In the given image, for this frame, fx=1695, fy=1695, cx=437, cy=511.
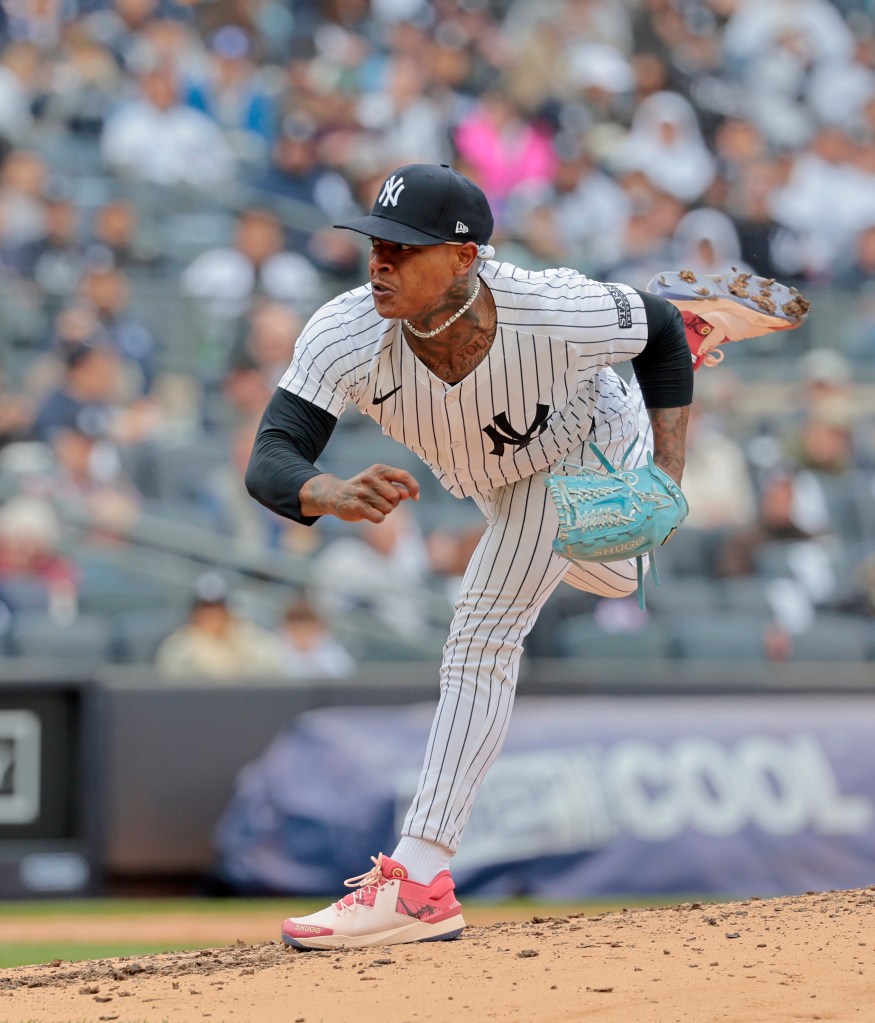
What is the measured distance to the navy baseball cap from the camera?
3582 mm

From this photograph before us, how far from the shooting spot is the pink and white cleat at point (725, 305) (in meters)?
4.54

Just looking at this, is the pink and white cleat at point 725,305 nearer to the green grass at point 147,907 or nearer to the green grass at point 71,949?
the green grass at point 71,949

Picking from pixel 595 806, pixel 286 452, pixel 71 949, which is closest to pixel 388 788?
pixel 595 806

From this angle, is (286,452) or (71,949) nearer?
(286,452)

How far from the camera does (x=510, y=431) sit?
3902 mm

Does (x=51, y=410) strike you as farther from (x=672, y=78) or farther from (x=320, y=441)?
(x=672, y=78)

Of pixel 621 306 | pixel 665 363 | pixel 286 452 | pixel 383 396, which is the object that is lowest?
pixel 286 452

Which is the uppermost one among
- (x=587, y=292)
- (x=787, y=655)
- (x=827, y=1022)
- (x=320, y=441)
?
(x=587, y=292)

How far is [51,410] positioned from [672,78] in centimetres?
679

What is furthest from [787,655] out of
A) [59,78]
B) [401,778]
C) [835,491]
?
[59,78]

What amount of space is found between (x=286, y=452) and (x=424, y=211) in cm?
59

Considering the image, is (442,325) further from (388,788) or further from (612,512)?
(388,788)

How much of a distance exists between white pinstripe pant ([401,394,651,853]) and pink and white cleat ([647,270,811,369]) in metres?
0.64

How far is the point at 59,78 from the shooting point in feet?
36.4
